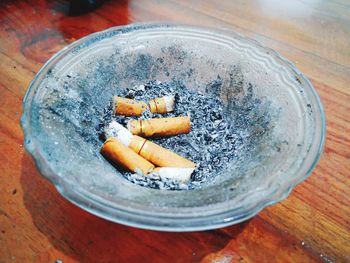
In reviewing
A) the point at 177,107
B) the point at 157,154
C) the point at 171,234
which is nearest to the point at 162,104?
the point at 177,107

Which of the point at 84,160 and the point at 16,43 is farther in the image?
the point at 16,43

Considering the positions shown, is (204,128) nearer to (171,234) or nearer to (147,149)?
(147,149)

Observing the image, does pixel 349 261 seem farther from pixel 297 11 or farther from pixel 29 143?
pixel 297 11

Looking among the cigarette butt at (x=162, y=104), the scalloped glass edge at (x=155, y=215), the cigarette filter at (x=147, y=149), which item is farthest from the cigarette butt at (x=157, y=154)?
the scalloped glass edge at (x=155, y=215)

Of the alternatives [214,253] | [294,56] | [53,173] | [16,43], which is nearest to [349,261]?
[214,253]

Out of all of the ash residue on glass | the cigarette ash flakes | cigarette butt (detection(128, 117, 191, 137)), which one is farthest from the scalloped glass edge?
cigarette butt (detection(128, 117, 191, 137))

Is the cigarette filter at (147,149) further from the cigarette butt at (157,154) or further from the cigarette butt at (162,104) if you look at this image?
the cigarette butt at (162,104)
